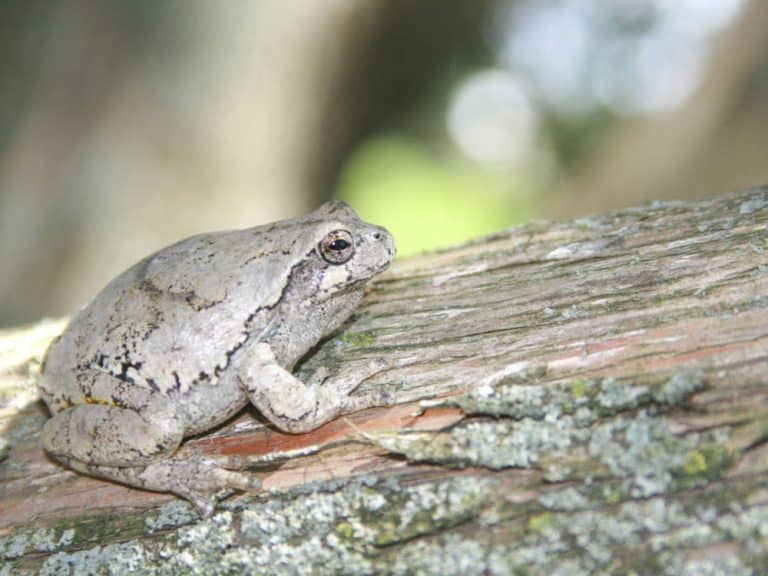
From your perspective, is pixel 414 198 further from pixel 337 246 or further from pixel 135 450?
pixel 135 450

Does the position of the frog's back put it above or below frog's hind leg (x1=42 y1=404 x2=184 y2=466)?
above

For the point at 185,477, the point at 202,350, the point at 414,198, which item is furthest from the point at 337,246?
the point at 414,198

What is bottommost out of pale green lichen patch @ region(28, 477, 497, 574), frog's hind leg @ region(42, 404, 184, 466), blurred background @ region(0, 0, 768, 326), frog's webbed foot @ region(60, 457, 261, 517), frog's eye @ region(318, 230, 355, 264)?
pale green lichen patch @ region(28, 477, 497, 574)

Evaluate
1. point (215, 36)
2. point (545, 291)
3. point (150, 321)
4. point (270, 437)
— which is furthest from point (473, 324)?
point (215, 36)

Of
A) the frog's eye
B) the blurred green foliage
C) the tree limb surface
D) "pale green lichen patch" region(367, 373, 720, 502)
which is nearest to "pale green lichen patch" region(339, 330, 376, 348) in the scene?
the tree limb surface

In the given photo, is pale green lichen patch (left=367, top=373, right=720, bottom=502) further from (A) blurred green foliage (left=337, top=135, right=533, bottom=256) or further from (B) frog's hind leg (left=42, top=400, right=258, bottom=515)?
(A) blurred green foliage (left=337, top=135, right=533, bottom=256)

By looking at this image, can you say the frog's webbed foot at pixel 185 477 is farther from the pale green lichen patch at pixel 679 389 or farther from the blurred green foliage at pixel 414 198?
the blurred green foliage at pixel 414 198

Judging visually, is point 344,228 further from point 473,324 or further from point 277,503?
point 277,503

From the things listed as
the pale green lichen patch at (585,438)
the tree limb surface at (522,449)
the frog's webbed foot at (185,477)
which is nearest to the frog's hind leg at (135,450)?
the frog's webbed foot at (185,477)
